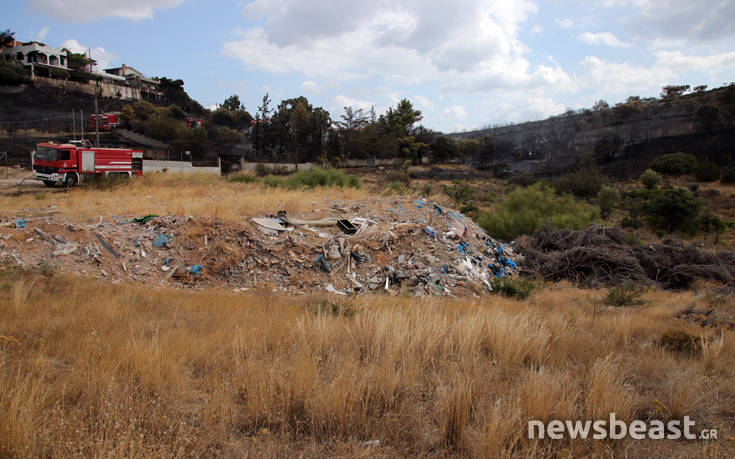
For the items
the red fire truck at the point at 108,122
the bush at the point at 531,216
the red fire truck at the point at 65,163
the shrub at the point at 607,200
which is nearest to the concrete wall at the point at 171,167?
the red fire truck at the point at 65,163

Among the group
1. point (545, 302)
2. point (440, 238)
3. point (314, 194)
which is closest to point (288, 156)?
point (314, 194)

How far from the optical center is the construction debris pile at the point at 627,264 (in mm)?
10992

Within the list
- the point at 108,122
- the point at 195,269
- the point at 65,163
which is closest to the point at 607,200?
the point at 195,269

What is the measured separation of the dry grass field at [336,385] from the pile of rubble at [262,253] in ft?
11.5

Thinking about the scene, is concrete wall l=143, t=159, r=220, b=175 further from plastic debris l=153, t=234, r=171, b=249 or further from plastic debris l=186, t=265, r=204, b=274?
plastic debris l=186, t=265, r=204, b=274

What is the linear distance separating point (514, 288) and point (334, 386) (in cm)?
700

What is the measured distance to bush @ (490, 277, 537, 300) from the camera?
Answer: 27.6 feet

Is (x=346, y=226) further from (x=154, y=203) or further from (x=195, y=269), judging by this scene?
(x=154, y=203)

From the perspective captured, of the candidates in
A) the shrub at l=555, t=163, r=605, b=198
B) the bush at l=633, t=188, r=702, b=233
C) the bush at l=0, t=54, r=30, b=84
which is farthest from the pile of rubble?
the bush at l=0, t=54, r=30, b=84

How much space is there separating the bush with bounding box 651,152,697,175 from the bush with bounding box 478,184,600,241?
29060mm

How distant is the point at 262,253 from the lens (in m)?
9.70

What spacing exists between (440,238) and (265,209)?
608 cm

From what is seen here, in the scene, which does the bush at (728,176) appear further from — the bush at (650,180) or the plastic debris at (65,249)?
the plastic debris at (65,249)

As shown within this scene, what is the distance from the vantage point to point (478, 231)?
14438 millimetres
